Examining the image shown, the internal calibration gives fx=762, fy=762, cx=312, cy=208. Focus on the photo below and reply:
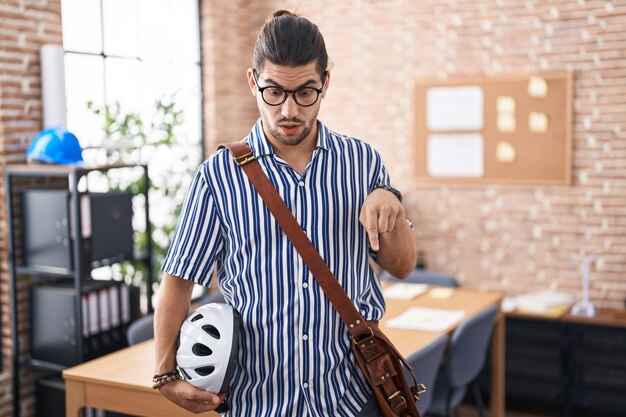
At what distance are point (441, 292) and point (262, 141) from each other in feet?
8.94

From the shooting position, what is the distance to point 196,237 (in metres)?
1.73

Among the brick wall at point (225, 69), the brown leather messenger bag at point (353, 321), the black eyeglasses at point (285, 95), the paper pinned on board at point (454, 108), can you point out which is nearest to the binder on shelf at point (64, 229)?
the brick wall at point (225, 69)

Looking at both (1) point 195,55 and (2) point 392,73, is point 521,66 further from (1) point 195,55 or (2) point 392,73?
(1) point 195,55

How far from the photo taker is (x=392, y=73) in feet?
18.3

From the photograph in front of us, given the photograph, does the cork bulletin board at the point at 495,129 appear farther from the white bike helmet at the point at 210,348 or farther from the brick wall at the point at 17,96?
the white bike helmet at the point at 210,348

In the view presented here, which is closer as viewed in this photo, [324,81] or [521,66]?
[324,81]

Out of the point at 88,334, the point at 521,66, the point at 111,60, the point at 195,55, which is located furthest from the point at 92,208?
the point at 521,66

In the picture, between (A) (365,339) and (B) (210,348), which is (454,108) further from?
(B) (210,348)

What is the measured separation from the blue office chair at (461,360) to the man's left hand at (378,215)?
1889mm

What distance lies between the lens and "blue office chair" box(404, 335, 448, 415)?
2.85m

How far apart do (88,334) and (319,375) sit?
7.91 feet

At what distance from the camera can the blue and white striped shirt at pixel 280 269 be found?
1706 millimetres

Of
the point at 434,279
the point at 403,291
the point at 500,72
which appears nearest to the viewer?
the point at 403,291

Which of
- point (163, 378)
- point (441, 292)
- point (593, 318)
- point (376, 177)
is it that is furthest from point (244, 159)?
point (593, 318)
